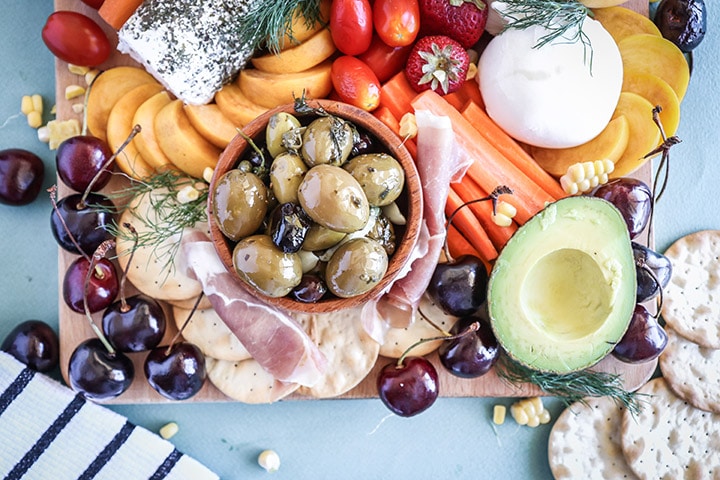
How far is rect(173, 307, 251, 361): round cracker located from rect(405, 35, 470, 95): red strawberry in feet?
2.47

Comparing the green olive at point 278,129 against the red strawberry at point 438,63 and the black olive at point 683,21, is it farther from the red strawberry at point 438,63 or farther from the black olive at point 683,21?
the black olive at point 683,21

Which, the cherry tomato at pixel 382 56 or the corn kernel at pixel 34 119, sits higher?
the cherry tomato at pixel 382 56

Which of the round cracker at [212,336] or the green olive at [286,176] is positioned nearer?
the green olive at [286,176]

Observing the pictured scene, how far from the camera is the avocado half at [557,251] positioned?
1377 mm

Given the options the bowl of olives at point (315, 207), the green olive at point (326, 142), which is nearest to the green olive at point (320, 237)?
the bowl of olives at point (315, 207)

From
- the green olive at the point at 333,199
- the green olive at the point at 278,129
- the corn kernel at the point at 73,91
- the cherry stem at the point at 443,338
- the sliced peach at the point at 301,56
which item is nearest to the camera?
the green olive at the point at 333,199

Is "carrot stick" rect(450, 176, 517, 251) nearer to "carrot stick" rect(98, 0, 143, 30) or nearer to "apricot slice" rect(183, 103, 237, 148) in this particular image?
"apricot slice" rect(183, 103, 237, 148)

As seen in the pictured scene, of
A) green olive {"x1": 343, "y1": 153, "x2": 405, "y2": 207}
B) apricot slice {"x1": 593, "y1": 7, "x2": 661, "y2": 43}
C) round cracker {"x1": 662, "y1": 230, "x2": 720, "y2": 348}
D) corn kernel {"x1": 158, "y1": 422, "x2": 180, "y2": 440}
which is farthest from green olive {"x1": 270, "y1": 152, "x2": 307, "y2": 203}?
round cracker {"x1": 662, "y1": 230, "x2": 720, "y2": 348}

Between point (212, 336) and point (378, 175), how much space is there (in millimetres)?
625

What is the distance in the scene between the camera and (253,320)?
1.54 m

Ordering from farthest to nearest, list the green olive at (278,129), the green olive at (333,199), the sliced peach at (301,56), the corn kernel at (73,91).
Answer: the corn kernel at (73,91)
the sliced peach at (301,56)
the green olive at (278,129)
the green olive at (333,199)

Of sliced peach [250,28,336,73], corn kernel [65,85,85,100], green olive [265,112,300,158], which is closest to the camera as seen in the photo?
green olive [265,112,300,158]

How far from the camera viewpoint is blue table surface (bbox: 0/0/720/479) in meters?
1.78

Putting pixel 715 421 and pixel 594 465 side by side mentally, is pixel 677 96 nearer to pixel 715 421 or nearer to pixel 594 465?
pixel 715 421
